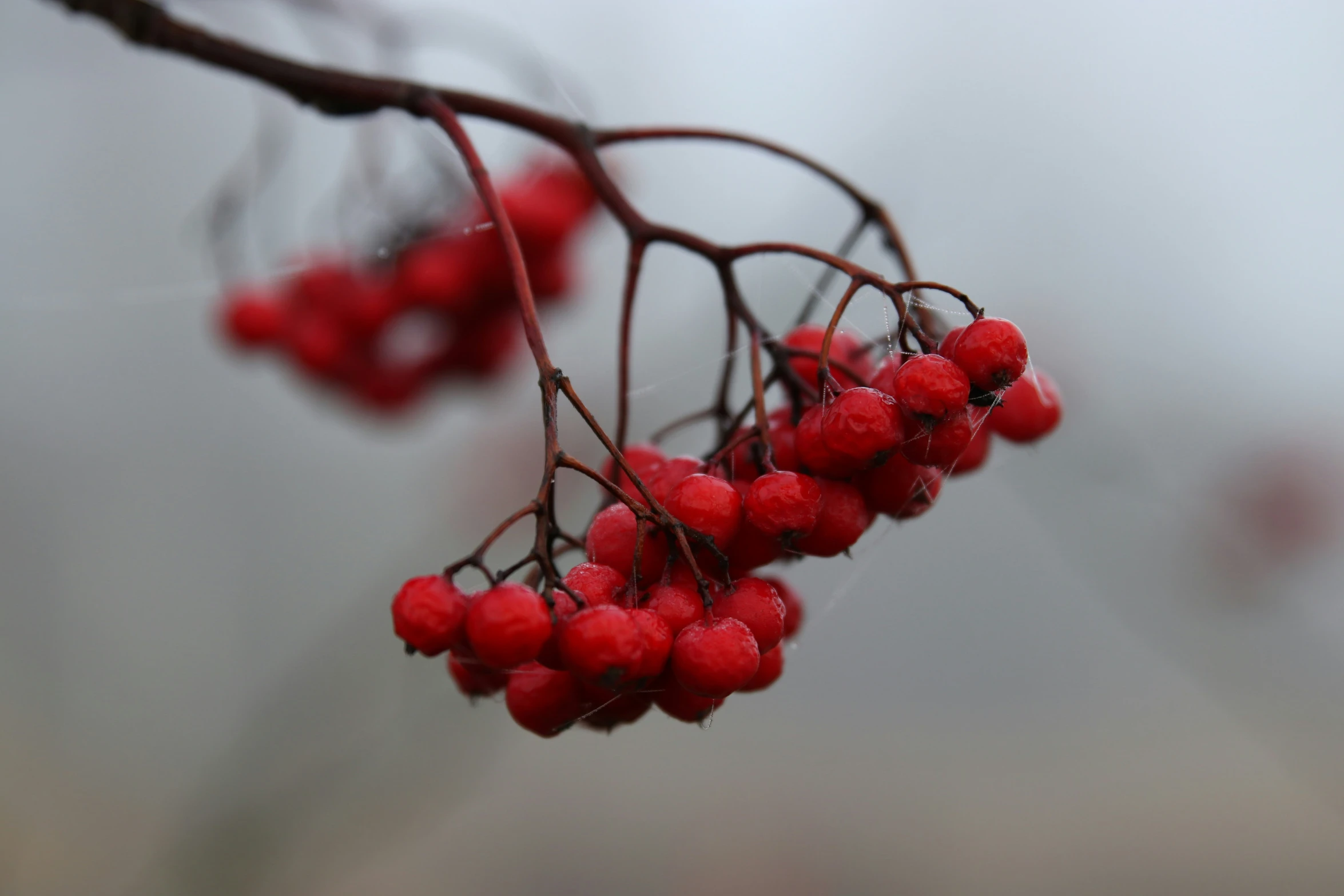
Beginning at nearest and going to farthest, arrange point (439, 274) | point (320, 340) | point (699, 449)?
point (439, 274)
point (320, 340)
point (699, 449)

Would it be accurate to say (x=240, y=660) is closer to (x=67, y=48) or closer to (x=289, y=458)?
(x=289, y=458)

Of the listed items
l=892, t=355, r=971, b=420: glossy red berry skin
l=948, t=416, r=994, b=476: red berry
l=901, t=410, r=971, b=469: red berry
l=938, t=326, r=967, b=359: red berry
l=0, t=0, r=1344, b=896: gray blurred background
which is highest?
l=938, t=326, r=967, b=359: red berry

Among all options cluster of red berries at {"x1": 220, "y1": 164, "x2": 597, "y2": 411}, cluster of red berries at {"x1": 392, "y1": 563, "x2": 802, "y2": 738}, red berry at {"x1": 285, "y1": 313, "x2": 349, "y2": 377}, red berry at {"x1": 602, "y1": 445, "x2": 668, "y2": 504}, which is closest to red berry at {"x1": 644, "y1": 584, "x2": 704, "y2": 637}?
cluster of red berries at {"x1": 392, "y1": 563, "x2": 802, "y2": 738}

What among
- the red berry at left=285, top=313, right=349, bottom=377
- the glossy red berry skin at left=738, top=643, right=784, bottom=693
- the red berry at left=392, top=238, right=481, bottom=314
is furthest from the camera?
the red berry at left=285, top=313, right=349, bottom=377

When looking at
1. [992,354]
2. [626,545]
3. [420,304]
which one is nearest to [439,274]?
[420,304]

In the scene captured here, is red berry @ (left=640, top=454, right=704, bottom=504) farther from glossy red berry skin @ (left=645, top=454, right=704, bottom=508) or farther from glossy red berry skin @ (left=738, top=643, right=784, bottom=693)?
glossy red berry skin @ (left=738, top=643, right=784, bottom=693)

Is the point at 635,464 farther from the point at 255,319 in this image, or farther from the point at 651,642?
the point at 255,319
